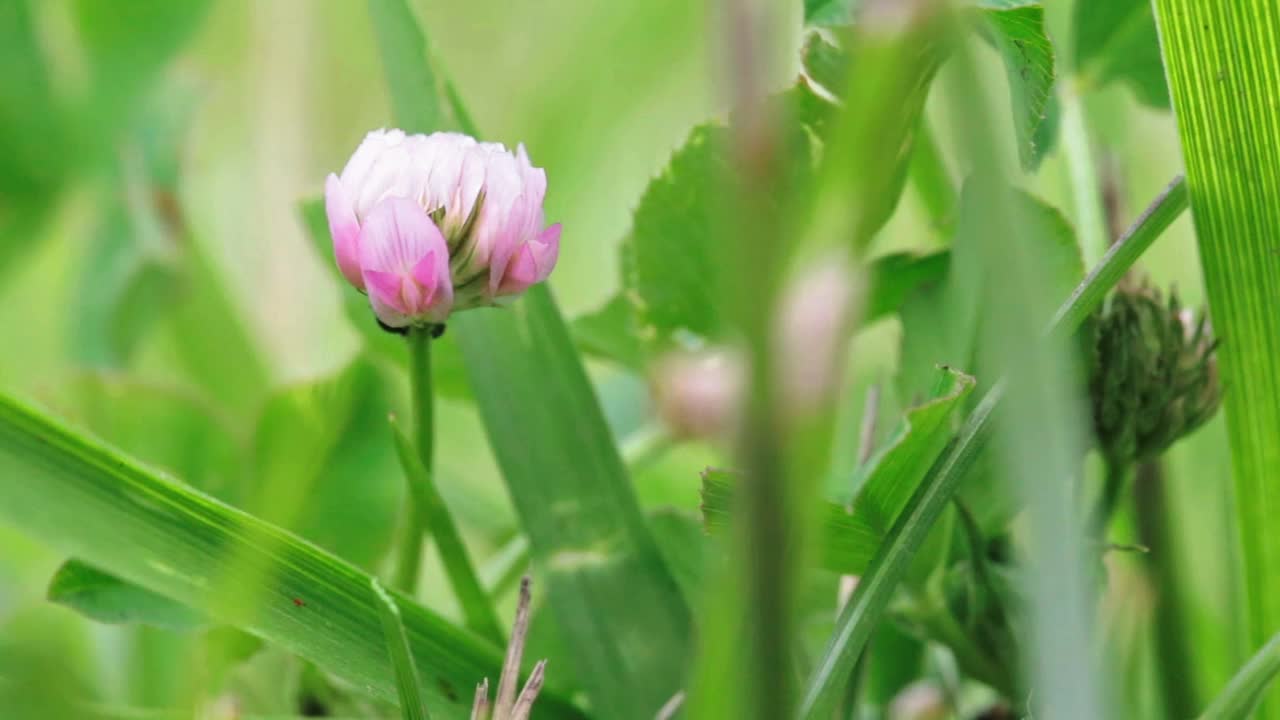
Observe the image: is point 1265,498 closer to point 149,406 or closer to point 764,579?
point 764,579

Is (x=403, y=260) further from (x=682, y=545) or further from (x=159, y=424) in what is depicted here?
(x=159, y=424)

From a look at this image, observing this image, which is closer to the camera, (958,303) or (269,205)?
(958,303)

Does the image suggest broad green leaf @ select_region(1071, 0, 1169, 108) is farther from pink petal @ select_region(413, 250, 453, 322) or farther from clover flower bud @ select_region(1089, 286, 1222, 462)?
pink petal @ select_region(413, 250, 453, 322)

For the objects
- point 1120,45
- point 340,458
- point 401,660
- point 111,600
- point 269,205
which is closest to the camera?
point 401,660

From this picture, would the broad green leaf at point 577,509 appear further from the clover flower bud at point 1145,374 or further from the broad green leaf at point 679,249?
the clover flower bud at point 1145,374

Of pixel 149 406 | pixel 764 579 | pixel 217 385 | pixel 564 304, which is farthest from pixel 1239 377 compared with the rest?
pixel 564 304

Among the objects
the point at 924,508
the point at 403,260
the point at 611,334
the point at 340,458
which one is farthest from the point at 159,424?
the point at 924,508
